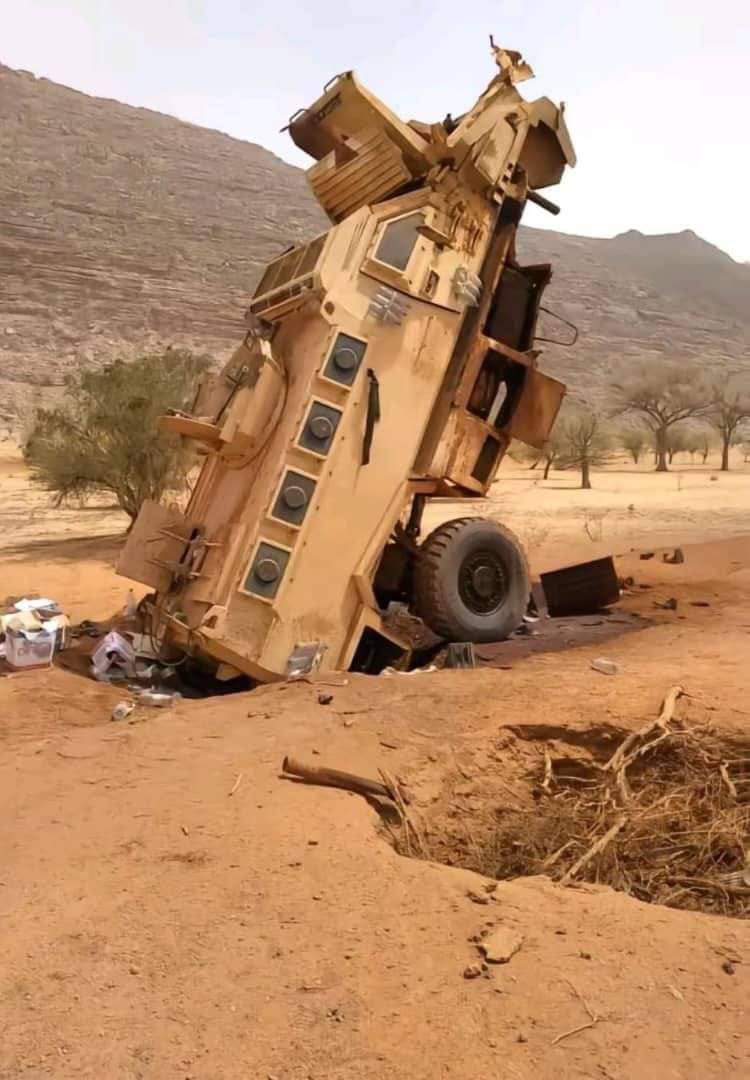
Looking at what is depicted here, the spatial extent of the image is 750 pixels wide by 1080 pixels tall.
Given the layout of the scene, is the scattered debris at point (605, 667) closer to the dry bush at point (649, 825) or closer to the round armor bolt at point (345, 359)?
the dry bush at point (649, 825)

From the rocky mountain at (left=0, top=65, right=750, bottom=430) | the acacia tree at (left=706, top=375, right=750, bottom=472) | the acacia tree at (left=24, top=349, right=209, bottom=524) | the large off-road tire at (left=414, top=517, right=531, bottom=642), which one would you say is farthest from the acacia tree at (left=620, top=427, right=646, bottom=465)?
the large off-road tire at (left=414, top=517, right=531, bottom=642)

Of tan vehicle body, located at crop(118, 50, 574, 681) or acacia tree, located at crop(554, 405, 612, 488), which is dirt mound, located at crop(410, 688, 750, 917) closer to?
tan vehicle body, located at crop(118, 50, 574, 681)

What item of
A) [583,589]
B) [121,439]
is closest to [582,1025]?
[583,589]

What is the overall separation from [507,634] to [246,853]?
4503 millimetres

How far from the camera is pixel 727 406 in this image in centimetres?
3831

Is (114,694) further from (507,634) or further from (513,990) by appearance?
(513,990)

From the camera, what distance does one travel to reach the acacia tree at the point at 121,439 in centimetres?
1527

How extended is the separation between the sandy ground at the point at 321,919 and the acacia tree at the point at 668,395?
3358 cm

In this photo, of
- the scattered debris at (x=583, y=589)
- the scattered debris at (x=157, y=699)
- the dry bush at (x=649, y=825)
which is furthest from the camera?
the scattered debris at (x=583, y=589)

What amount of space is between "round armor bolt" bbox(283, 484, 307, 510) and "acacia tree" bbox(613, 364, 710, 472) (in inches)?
1268

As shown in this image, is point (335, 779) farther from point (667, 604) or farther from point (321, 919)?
point (667, 604)

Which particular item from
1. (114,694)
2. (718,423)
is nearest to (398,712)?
(114,694)

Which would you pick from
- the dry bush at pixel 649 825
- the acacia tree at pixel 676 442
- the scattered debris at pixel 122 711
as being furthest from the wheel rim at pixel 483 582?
the acacia tree at pixel 676 442

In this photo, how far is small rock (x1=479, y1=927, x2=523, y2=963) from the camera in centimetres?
271
